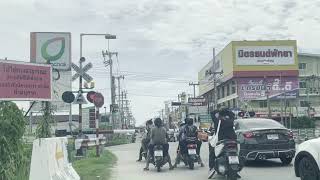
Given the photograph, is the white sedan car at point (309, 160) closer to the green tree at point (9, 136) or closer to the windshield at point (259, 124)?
the green tree at point (9, 136)

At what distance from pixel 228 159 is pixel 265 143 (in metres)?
3.99

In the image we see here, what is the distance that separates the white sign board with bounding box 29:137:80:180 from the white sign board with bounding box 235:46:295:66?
70851mm

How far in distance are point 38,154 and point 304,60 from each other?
81317 millimetres

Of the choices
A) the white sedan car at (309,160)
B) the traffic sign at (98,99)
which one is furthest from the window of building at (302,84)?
the white sedan car at (309,160)

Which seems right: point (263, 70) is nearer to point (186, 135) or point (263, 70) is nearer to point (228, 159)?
point (186, 135)

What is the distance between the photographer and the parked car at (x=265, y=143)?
1745cm

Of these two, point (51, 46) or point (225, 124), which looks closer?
point (225, 124)

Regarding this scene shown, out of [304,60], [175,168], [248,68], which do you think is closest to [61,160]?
[175,168]

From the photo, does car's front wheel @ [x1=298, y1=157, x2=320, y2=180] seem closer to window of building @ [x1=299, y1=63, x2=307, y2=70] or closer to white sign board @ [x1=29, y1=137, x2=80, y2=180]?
white sign board @ [x1=29, y1=137, x2=80, y2=180]

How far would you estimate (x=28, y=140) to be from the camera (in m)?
11.2

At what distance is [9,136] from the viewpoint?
31.9 feet

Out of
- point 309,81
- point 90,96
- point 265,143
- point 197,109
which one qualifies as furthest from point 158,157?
point 309,81

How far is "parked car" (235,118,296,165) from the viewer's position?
17.5m

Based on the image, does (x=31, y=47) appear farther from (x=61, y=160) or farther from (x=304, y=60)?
(x=304, y=60)
